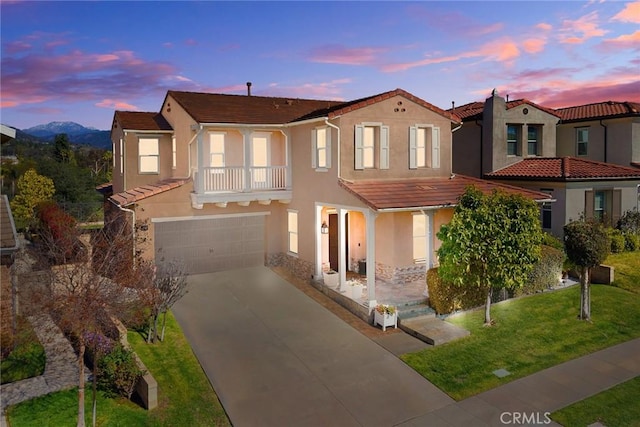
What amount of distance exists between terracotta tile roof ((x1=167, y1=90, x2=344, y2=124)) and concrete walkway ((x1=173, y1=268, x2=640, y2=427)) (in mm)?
7492

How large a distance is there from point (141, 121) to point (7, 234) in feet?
35.2

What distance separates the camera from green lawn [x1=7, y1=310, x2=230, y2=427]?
9102 millimetres

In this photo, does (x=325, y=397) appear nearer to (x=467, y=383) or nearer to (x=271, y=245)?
(x=467, y=383)

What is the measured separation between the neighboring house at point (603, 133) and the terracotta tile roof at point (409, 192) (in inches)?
410

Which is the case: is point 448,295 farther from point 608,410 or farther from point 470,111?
point 470,111

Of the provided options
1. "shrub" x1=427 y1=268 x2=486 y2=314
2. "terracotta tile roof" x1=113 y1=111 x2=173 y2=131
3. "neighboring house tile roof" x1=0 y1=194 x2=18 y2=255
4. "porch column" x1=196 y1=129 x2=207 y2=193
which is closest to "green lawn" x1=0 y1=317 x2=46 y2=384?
"neighboring house tile roof" x1=0 y1=194 x2=18 y2=255

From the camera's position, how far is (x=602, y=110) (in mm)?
26078

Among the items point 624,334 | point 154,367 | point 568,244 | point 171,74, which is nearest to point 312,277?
point 154,367

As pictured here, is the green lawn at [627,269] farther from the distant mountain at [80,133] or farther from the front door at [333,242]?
the distant mountain at [80,133]

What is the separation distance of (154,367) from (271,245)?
9.31m

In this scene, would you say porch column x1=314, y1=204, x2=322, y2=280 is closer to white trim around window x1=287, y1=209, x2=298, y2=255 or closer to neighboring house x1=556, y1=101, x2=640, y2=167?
white trim around window x1=287, y1=209, x2=298, y2=255

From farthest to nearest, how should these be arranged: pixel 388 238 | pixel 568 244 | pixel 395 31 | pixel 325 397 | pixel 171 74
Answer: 1. pixel 171 74
2. pixel 395 31
3. pixel 388 238
4. pixel 568 244
5. pixel 325 397

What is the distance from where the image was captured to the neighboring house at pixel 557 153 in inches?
813

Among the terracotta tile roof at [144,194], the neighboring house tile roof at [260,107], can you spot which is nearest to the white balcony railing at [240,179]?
the terracotta tile roof at [144,194]
